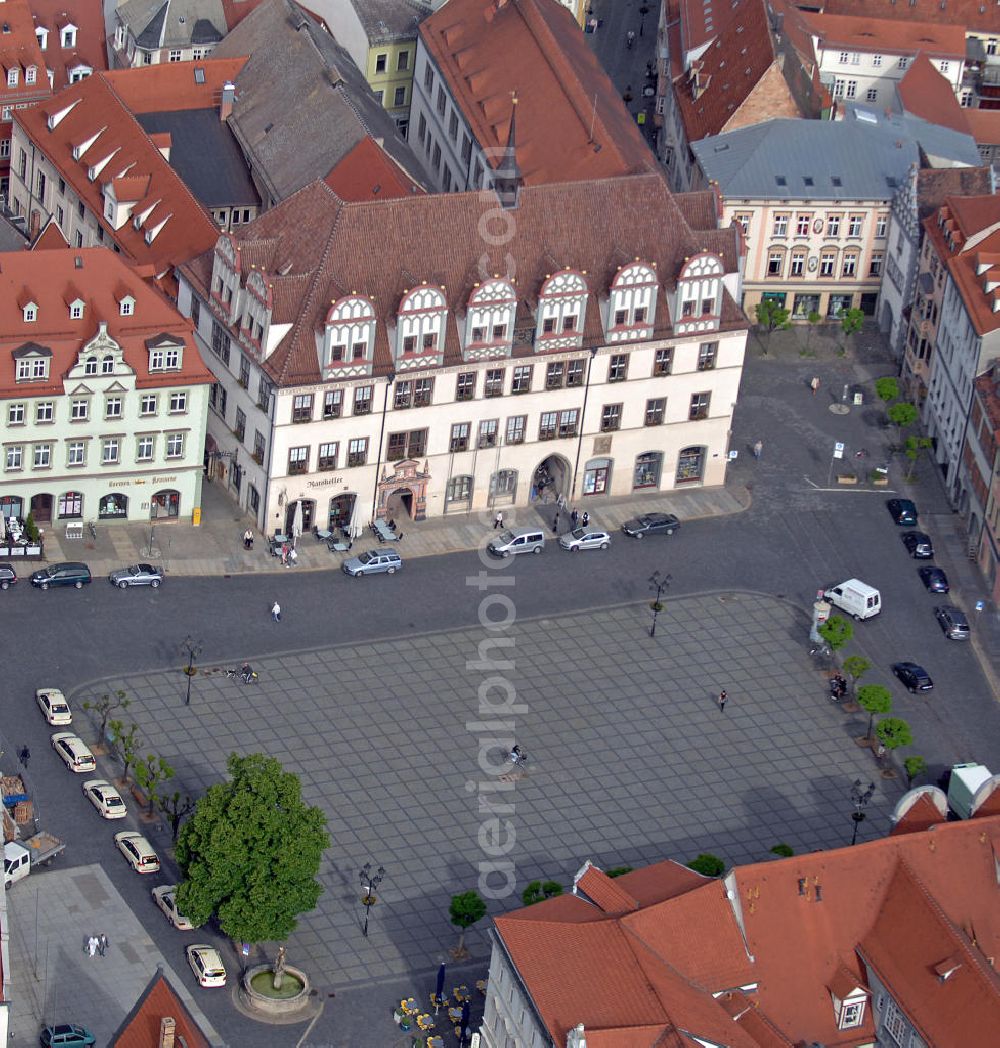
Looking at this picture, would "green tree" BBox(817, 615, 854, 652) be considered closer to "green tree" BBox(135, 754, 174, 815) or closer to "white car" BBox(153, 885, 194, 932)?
"green tree" BBox(135, 754, 174, 815)

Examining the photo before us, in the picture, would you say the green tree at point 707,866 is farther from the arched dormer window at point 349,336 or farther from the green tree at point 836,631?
the arched dormer window at point 349,336

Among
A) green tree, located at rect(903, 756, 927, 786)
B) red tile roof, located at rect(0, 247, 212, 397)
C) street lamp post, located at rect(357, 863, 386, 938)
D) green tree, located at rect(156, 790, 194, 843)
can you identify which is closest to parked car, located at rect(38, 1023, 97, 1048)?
green tree, located at rect(156, 790, 194, 843)

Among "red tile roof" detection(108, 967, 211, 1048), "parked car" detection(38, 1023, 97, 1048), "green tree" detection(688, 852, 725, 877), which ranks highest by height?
"red tile roof" detection(108, 967, 211, 1048)

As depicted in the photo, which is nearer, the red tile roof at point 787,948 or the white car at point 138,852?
the red tile roof at point 787,948

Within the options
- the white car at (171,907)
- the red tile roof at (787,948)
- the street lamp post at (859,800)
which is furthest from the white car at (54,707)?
the street lamp post at (859,800)

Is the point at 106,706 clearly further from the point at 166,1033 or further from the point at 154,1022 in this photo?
the point at 166,1033

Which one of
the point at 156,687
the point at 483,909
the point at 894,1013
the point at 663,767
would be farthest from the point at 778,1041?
the point at 156,687

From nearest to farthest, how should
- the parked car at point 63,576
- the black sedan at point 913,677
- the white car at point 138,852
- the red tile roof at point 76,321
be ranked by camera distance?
the white car at point 138,852 < the parked car at point 63,576 < the red tile roof at point 76,321 < the black sedan at point 913,677
